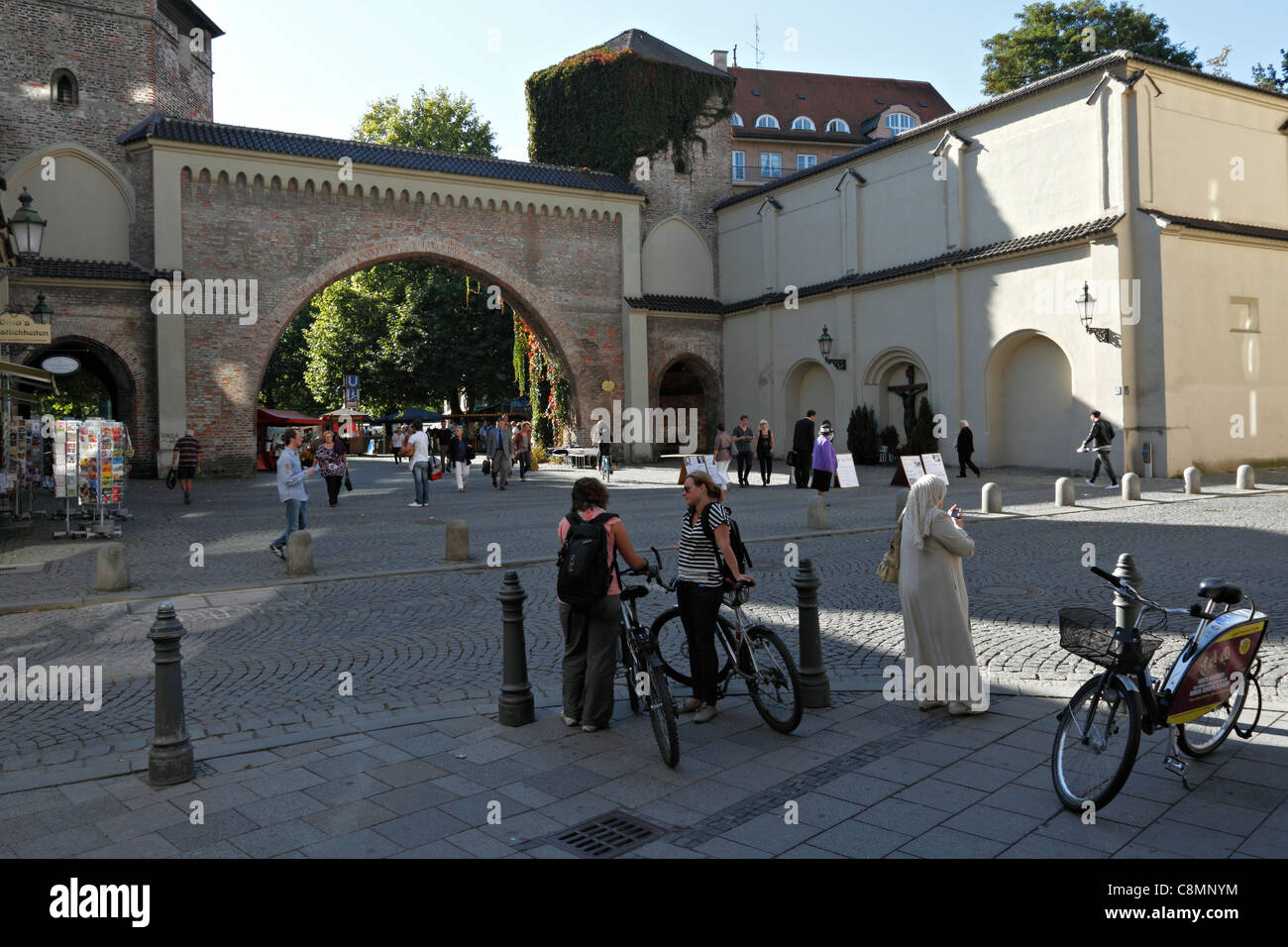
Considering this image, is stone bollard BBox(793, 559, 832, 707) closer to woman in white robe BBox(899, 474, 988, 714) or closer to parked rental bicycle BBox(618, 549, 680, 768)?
woman in white robe BBox(899, 474, 988, 714)

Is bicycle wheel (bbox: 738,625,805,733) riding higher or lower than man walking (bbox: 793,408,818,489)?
lower

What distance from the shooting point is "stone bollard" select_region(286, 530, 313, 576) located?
1160 cm

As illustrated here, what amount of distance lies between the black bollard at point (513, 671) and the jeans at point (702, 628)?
1039mm

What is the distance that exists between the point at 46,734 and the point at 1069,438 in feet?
81.6

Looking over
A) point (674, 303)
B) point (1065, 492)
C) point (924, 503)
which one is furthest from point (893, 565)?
point (674, 303)

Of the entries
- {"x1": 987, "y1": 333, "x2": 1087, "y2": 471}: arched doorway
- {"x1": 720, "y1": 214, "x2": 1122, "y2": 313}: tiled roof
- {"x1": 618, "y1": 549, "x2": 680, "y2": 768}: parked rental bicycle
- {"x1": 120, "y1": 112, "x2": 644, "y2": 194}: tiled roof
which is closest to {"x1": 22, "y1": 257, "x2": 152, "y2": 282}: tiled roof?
{"x1": 120, "y1": 112, "x2": 644, "y2": 194}: tiled roof

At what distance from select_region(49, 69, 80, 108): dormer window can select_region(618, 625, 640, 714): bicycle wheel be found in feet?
102

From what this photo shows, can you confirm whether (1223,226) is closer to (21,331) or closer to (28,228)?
(28,228)

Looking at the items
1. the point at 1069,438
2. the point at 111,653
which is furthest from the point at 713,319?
the point at 111,653

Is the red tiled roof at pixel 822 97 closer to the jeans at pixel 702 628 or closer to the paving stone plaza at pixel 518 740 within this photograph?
the paving stone plaza at pixel 518 740

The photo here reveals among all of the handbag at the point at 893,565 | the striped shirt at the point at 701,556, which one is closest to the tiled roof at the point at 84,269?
the striped shirt at the point at 701,556

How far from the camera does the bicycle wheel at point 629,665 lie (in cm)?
576

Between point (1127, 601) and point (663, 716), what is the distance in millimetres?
2547

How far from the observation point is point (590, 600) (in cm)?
562
